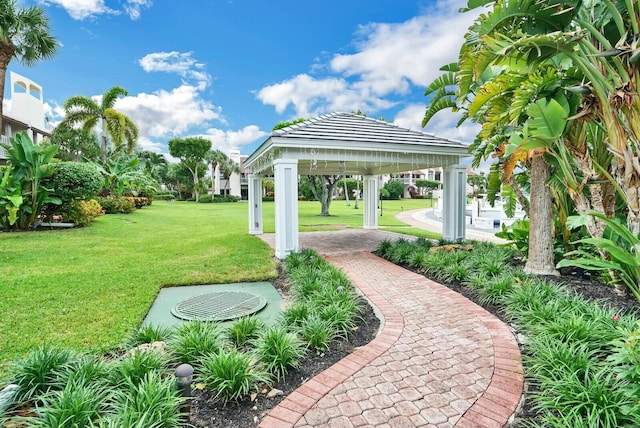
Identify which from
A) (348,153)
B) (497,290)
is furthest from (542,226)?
(348,153)

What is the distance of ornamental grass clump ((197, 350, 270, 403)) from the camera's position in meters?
2.89

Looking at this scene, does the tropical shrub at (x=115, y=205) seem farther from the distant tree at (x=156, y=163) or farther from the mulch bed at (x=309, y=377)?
the distant tree at (x=156, y=163)

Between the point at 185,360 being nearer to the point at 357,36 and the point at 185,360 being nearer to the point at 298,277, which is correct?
the point at 298,277

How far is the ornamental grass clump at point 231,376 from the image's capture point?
2889mm

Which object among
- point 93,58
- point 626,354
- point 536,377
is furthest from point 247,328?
point 93,58

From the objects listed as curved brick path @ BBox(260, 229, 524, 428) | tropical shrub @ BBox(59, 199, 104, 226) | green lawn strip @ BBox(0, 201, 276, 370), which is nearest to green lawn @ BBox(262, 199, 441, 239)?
green lawn strip @ BBox(0, 201, 276, 370)

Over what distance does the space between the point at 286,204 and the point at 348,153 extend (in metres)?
2.22

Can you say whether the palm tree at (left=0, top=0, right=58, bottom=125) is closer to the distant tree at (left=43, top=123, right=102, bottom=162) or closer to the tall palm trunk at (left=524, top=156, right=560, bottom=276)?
the distant tree at (left=43, top=123, right=102, bottom=162)

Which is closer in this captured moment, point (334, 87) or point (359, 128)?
point (359, 128)

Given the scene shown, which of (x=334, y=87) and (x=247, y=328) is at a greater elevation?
(x=334, y=87)

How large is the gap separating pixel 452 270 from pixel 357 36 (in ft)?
45.2

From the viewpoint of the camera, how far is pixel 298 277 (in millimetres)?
6281

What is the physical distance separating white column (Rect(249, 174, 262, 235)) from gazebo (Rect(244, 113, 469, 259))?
2.22 m

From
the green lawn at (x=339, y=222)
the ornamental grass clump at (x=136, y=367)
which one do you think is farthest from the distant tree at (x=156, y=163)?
the ornamental grass clump at (x=136, y=367)
